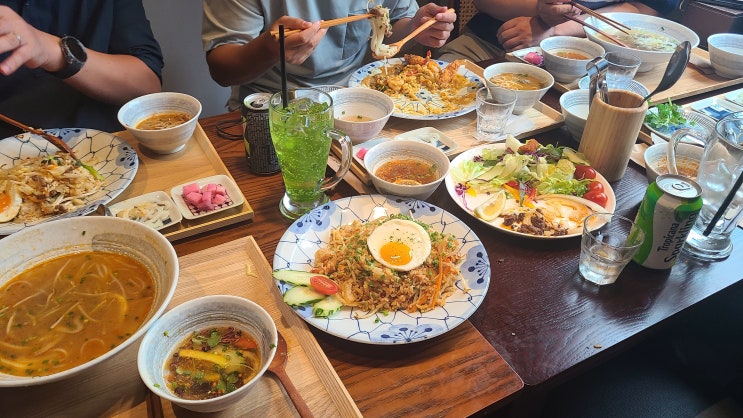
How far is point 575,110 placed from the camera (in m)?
2.35

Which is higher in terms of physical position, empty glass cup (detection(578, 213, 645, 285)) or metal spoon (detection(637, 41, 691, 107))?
metal spoon (detection(637, 41, 691, 107))

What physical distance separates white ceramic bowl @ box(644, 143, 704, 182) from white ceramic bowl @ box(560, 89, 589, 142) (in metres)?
0.30

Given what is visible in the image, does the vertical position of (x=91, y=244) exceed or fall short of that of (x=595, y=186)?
it exceeds it

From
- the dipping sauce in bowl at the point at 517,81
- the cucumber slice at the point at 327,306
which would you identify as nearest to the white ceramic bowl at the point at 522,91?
the dipping sauce in bowl at the point at 517,81

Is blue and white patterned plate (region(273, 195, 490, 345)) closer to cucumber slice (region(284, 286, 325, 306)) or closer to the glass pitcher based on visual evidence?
cucumber slice (region(284, 286, 325, 306))

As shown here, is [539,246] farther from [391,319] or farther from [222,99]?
[222,99]

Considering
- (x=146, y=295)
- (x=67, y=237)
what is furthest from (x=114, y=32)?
(x=146, y=295)

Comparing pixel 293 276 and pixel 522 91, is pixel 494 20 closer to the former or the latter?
pixel 522 91

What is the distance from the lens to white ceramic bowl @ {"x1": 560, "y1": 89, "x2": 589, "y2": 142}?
2195mm

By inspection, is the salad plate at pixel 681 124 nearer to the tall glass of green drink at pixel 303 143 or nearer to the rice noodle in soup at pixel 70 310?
the tall glass of green drink at pixel 303 143

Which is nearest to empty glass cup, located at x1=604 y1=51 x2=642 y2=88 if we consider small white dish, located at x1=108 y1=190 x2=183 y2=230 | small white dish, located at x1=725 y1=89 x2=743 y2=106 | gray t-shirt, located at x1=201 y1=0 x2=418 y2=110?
small white dish, located at x1=725 y1=89 x2=743 y2=106

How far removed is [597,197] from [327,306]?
115cm

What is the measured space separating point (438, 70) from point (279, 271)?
1712 mm

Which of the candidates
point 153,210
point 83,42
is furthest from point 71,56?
point 153,210
